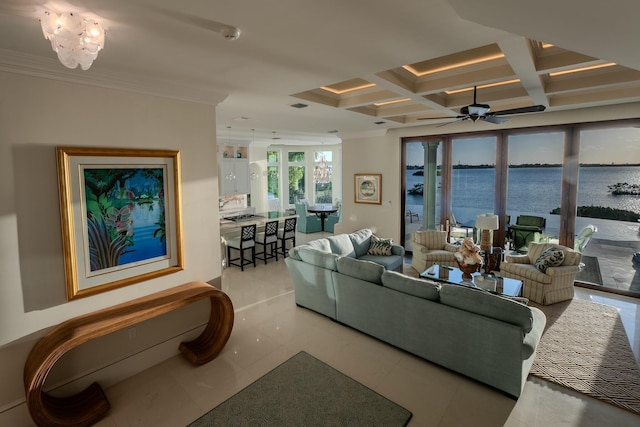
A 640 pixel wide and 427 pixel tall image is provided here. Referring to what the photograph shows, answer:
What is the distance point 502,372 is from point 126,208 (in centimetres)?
385

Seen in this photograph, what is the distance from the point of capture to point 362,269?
3.95 meters

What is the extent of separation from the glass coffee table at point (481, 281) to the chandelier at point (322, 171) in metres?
7.64

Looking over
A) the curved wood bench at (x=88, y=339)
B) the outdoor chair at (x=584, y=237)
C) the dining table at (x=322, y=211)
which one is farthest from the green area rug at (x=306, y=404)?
the dining table at (x=322, y=211)

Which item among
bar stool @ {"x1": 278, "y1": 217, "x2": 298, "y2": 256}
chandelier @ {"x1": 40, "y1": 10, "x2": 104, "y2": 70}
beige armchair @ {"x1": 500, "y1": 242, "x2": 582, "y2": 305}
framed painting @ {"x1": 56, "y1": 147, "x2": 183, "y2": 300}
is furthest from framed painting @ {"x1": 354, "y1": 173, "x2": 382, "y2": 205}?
chandelier @ {"x1": 40, "y1": 10, "x2": 104, "y2": 70}

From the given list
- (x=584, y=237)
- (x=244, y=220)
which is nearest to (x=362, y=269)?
(x=584, y=237)

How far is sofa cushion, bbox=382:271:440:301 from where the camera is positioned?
3393mm

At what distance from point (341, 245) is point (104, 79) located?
3925 mm

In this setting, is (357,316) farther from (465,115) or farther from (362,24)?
(362,24)

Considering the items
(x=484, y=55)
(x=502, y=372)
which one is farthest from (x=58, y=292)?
(x=484, y=55)

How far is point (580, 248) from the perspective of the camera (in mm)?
5418

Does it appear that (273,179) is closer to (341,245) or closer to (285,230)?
(285,230)

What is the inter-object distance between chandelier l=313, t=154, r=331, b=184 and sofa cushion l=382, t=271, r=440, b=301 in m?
8.68

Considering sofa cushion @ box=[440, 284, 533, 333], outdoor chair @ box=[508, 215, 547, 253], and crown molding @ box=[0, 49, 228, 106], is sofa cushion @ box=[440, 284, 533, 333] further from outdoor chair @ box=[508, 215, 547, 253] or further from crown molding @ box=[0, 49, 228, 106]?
outdoor chair @ box=[508, 215, 547, 253]

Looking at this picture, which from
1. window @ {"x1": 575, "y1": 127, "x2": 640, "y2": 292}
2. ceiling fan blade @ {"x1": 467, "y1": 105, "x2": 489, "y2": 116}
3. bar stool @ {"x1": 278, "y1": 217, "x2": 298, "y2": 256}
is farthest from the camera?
bar stool @ {"x1": 278, "y1": 217, "x2": 298, "y2": 256}
